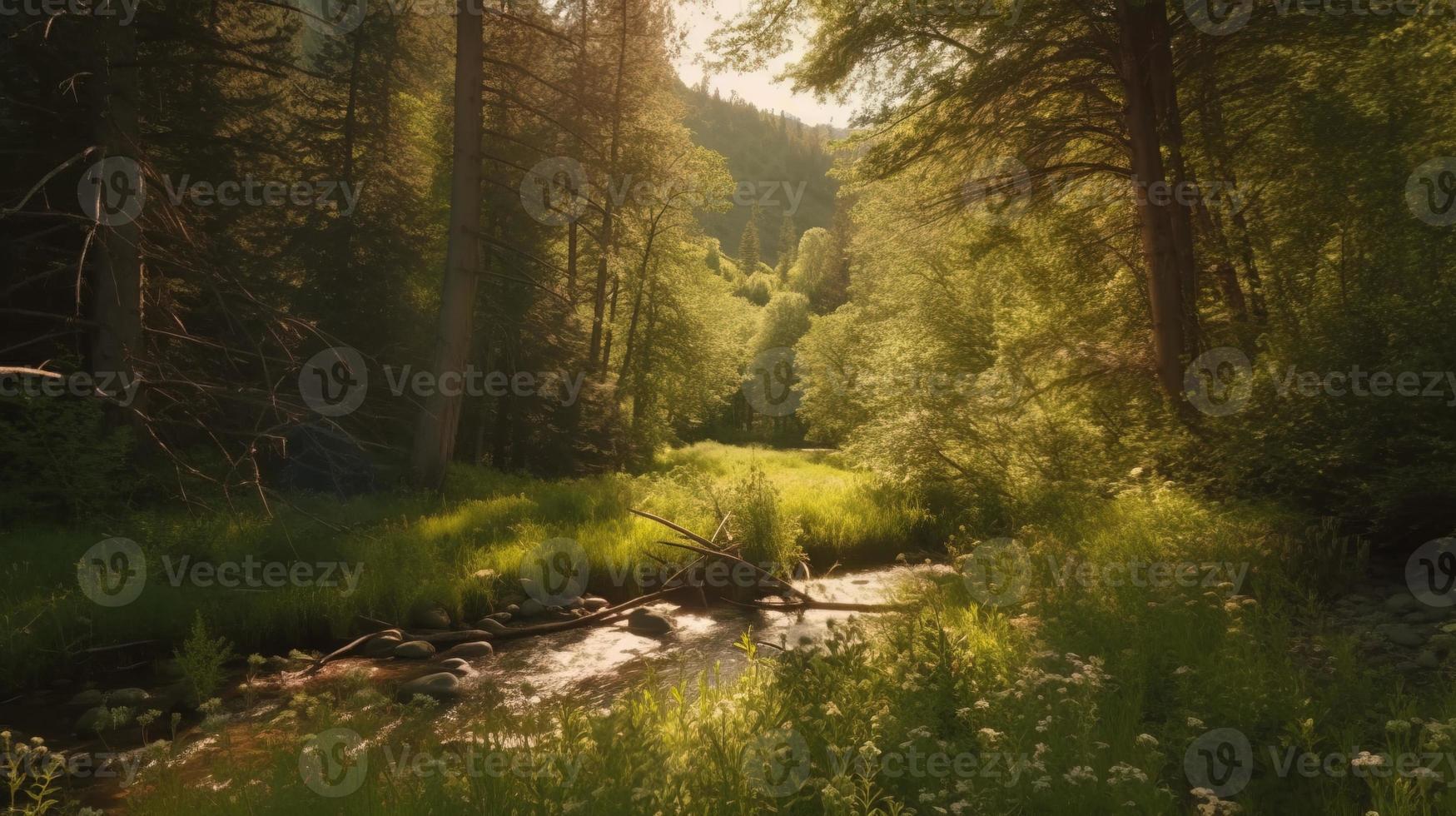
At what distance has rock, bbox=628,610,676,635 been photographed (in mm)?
9391

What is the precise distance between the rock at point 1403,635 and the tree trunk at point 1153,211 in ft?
18.3

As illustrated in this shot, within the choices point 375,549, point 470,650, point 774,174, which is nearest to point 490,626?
point 470,650

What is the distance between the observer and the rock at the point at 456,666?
305 inches

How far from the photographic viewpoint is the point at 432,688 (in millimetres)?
6934

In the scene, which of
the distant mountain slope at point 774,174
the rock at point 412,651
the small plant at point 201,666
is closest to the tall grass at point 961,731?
the small plant at point 201,666

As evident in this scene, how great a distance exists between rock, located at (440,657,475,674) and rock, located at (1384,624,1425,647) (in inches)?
333

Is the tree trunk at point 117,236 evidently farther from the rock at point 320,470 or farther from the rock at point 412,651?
the rock at point 412,651

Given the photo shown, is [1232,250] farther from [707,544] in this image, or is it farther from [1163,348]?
[707,544]

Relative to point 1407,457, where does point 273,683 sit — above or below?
below

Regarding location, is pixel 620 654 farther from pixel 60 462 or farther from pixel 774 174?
pixel 774 174

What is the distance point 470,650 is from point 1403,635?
8904 mm

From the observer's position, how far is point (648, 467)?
84.0ft

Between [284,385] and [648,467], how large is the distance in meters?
12.0

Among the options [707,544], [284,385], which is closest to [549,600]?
[707,544]
